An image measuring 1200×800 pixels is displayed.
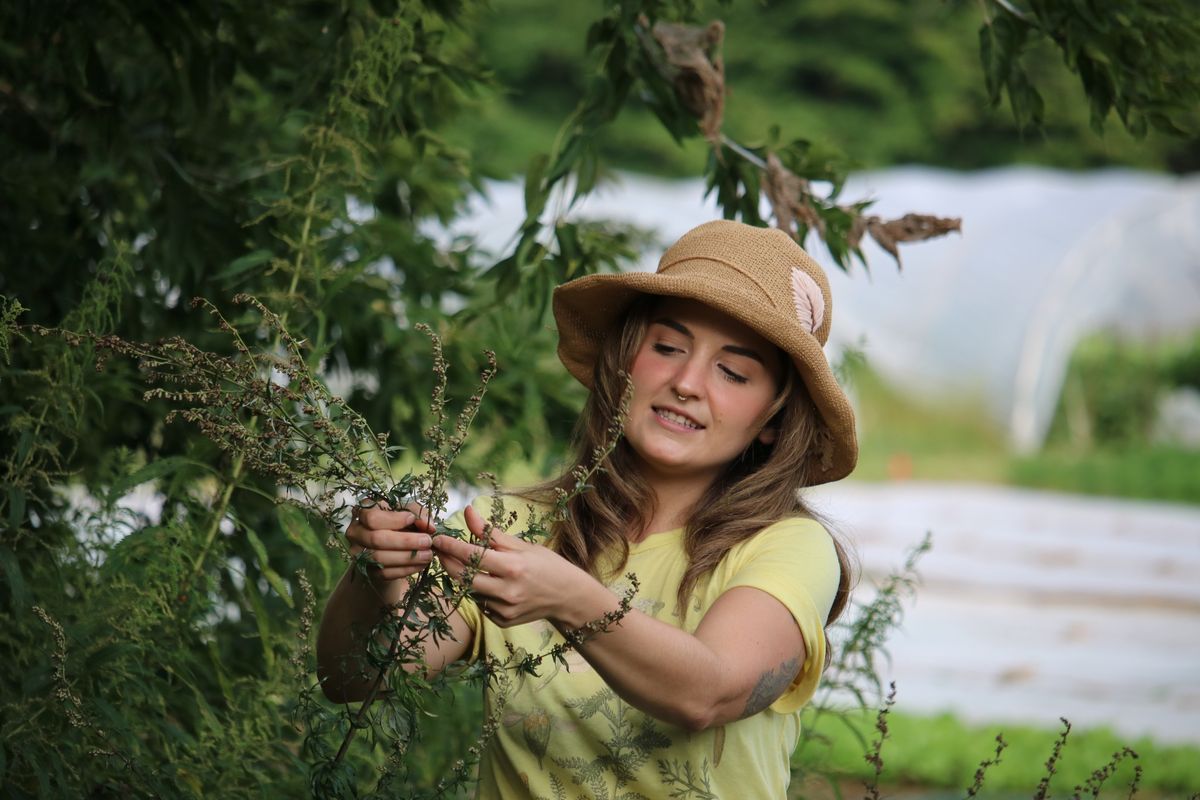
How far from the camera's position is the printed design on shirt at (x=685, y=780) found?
6.53 feet

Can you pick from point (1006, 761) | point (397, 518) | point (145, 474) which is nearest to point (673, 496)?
point (397, 518)

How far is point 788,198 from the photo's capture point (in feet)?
9.75

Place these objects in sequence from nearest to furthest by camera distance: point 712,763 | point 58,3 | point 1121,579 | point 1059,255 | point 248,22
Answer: point 712,763
point 58,3
point 248,22
point 1121,579
point 1059,255

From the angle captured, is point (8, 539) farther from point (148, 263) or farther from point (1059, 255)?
point (1059, 255)

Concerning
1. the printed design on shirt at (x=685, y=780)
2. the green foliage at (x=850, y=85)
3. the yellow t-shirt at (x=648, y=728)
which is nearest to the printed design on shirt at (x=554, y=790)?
the yellow t-shirt at (x=648, y=728)

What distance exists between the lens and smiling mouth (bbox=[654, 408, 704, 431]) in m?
2.15

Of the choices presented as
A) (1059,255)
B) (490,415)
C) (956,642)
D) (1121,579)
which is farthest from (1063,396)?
(490,415)

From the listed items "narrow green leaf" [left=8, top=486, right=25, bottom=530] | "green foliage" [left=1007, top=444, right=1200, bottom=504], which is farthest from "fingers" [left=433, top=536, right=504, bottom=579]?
"green foliage" [left=1007, top=444, right=1200, bottom=504]

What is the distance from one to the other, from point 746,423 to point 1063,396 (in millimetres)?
13111

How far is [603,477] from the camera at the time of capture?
2.24 metres

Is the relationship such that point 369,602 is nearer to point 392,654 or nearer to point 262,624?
point 392,654

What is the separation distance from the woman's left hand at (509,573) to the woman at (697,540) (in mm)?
178

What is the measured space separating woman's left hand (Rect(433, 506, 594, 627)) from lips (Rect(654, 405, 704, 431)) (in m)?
0.53

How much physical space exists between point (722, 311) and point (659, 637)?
0.62 metres
